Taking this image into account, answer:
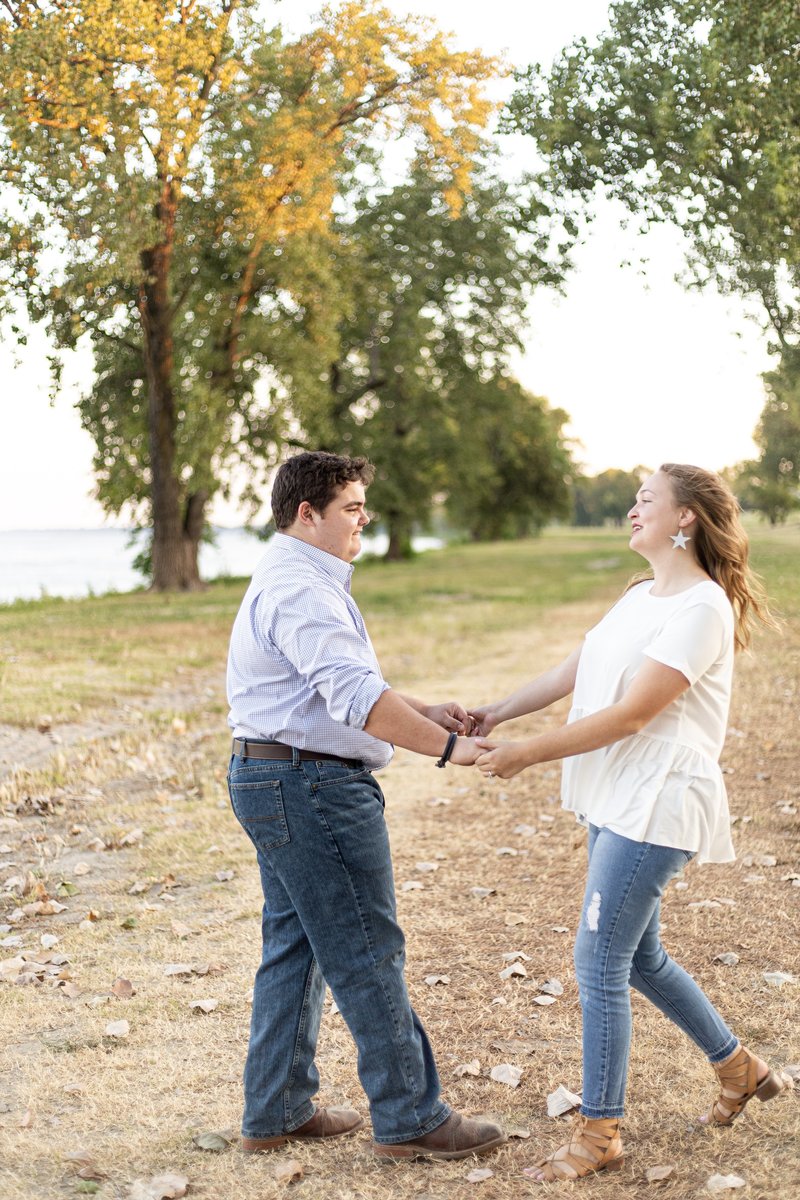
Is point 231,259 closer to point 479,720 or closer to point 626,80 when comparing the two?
point 626,80

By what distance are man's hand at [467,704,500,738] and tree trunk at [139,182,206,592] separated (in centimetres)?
1863

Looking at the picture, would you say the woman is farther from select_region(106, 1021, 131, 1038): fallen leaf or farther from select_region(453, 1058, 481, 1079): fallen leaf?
select_region(106, 1021, 131, 1038): fallen leaf

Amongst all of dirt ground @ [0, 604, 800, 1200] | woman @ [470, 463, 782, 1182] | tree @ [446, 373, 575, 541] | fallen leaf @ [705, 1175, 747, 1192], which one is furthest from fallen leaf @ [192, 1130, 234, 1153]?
tree @ [446, 373, 575, 541]

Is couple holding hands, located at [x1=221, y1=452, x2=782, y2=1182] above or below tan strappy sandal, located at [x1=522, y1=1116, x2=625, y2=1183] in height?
above

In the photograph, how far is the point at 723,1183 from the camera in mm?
3717

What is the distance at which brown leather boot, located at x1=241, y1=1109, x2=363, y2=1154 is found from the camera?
158 inches

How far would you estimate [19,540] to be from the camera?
5278 cm

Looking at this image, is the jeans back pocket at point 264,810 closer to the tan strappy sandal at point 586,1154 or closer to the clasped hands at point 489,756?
the clasped hands at point 489,756

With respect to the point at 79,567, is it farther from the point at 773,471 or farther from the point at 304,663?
the point at 773,471

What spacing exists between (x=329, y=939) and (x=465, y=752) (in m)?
0.76

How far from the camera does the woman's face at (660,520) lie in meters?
3.74

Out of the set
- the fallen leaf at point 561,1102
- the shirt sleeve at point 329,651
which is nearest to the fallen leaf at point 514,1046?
the fallen leaf at point 561,1102

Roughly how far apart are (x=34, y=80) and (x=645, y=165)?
32.8ft

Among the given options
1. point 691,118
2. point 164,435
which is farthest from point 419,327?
point 691,118
